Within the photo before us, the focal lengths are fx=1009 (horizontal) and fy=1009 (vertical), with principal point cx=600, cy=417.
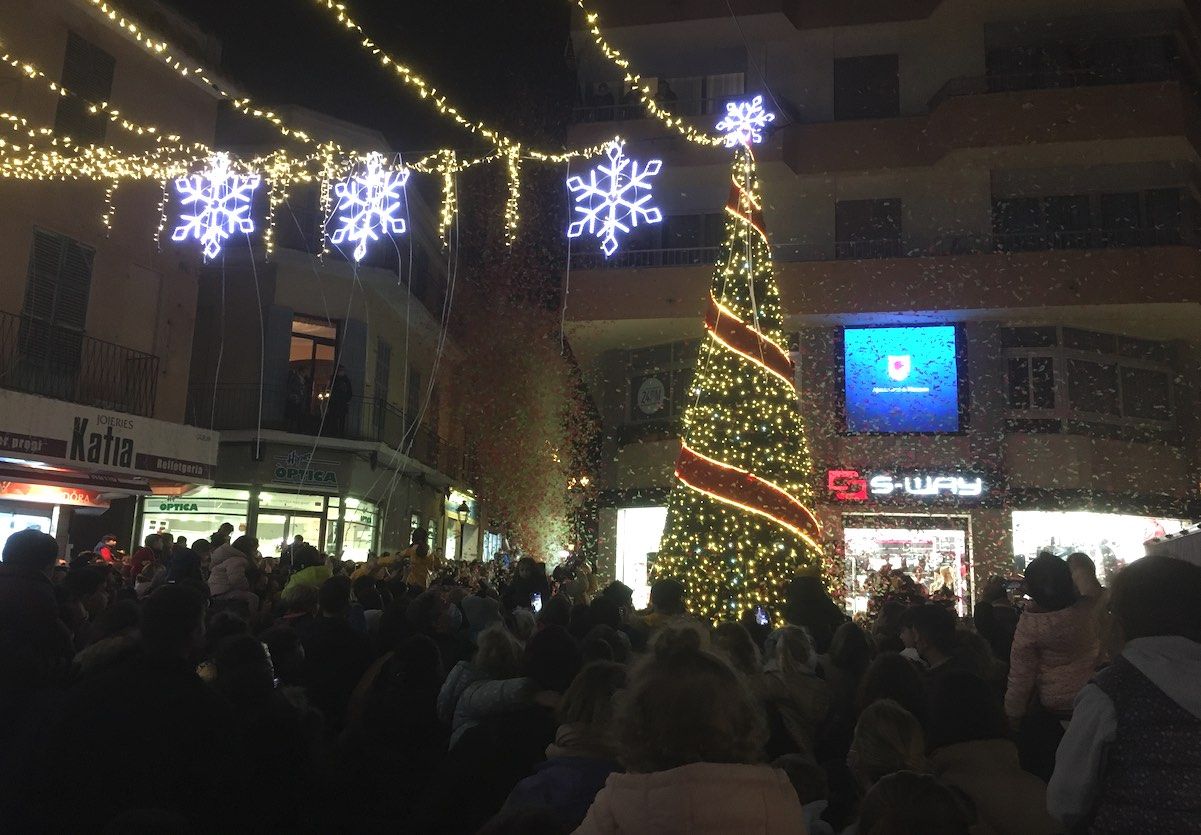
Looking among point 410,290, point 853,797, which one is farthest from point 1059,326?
point 853,797

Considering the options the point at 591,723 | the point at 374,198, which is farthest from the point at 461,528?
the point at 591,723

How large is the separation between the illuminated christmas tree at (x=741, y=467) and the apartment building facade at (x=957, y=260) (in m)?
7.49

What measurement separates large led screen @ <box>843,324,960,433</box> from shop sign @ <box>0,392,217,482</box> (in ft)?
41.9

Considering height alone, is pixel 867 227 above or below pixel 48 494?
above

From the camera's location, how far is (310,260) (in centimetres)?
2256

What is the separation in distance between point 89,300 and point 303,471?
641cm

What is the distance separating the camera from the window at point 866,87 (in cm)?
2175

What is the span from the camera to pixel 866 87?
21.9m

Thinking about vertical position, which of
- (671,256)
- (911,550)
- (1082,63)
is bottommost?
(911,550)

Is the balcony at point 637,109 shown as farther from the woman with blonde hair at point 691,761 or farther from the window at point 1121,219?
the woman with blonde hair at point 691,761

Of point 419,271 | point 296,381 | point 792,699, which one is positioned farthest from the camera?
point 419,271

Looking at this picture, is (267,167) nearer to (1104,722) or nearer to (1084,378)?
(1104,722)

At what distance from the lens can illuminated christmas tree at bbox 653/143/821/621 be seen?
40.5ft

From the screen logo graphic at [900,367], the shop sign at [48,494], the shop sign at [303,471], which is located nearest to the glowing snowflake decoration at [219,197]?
the shop sign at [48,494]
